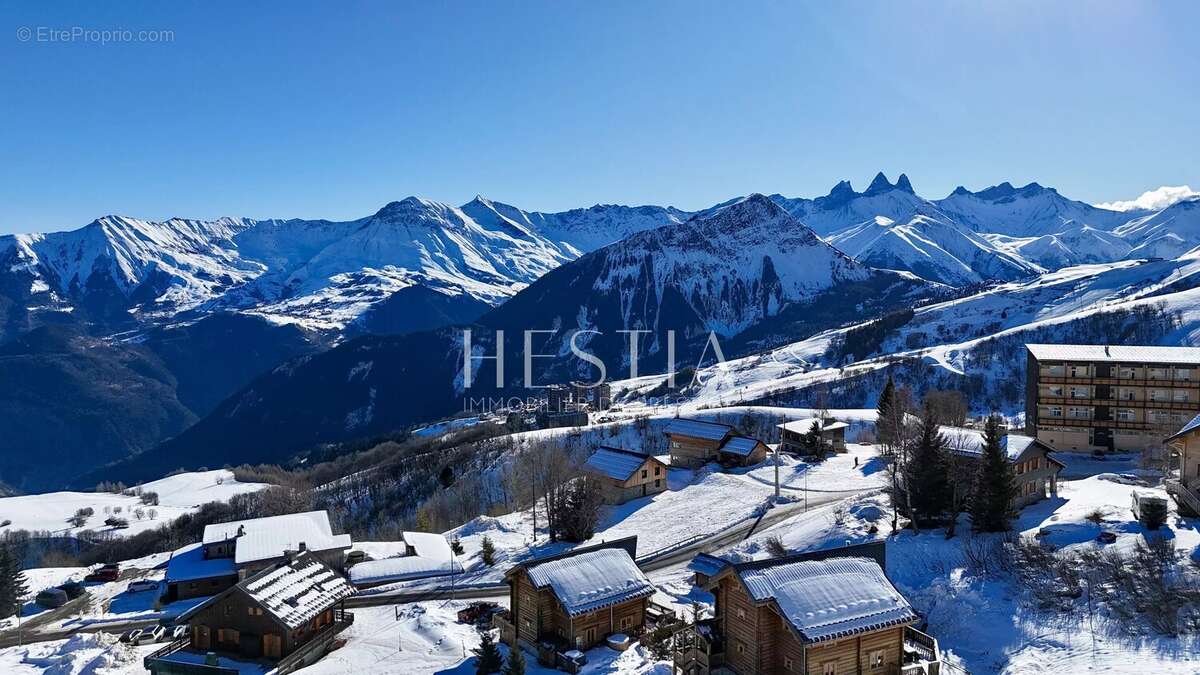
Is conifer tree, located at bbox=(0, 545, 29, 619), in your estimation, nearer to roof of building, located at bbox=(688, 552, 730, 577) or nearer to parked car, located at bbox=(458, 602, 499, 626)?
parked car, located at bbox=(458, 602, 499, 626)

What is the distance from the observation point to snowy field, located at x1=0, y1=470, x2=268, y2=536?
14500 cm

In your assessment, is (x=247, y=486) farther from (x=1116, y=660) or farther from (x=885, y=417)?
(x=1116, y=660)

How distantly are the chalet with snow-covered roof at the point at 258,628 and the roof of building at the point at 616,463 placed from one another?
39.0 meters

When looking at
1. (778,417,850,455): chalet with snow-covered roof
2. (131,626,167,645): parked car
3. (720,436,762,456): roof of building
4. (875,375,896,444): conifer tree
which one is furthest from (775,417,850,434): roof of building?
(131,626,167,645): parked car

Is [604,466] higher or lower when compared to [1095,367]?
lower

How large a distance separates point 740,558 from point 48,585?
66.4 m

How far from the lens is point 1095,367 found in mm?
77500

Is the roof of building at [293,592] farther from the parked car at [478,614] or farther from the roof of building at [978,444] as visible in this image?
the roof of building at [978,444]

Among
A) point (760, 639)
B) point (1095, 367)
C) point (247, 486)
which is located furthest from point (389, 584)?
point (247, 486)

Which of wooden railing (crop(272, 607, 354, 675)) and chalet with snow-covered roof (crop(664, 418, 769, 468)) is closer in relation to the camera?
wooden railing (crop(272, 607, 354, 675))

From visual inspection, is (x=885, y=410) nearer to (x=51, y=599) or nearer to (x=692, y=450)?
(x=692, y=450)

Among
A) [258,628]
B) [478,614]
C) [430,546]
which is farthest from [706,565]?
[430,546]

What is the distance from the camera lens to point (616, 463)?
84312 millimetres

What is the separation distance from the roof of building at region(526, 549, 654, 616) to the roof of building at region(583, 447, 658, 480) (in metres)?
37.5
